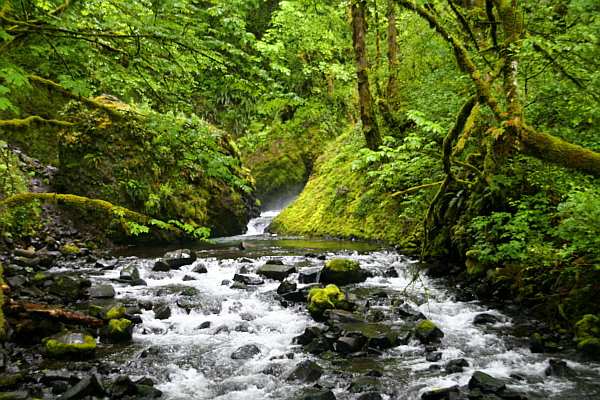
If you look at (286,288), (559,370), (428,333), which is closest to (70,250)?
(286,288)

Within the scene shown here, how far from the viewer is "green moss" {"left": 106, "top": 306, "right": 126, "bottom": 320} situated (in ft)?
22.1

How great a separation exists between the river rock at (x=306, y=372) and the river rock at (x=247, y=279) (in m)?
4.31

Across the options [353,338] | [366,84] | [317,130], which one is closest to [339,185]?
[366,84]

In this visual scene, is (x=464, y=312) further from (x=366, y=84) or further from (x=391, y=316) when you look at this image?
(x=366, y=84)

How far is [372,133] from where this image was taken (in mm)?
13219

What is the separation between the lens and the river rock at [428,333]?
596 cm

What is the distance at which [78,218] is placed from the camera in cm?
1441

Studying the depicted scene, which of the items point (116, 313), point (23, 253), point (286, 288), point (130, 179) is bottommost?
point (286, 288)

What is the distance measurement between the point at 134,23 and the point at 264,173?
72.8ft

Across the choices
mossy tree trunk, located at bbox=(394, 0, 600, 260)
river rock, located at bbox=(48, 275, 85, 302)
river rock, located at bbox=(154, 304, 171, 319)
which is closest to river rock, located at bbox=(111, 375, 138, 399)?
river rock, located at bbox=(154, 304, 171, 319)

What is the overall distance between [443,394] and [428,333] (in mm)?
1695

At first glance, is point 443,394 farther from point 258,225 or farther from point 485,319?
point 258,225

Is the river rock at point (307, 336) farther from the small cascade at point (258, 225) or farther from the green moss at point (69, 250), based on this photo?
the small cascade at point (258, 225)

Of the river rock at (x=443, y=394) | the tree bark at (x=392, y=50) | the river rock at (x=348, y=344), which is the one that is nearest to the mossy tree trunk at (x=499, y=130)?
the river rock at (x=348, y=344)
